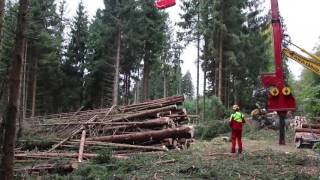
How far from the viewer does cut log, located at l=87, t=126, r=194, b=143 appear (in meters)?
15.2

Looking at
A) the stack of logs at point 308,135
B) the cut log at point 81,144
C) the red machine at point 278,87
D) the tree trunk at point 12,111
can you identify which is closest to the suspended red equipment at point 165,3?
the red machine at point 278,87

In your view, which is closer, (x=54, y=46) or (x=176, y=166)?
(x=176, y=166)

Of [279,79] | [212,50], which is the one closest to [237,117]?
[279,79]

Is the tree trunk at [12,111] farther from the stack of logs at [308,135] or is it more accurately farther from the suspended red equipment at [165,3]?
the stack of logs at [308,135]

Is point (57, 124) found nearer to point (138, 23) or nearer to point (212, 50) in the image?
point (212, 50)

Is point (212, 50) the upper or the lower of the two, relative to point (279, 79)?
upper

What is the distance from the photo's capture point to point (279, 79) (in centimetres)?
1733

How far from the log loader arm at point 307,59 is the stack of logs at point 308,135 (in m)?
3.05

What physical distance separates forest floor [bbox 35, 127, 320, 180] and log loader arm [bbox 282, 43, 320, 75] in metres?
4.74

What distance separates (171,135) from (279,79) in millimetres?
5263

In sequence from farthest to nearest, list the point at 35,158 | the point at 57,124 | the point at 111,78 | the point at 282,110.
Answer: the point at 111,78
the point at 57,124
the point at 282,110
the point at 35,158

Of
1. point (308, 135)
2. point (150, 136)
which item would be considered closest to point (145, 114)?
point (150, 136)

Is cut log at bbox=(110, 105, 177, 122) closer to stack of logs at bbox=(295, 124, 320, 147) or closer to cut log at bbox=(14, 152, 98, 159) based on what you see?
cut log at bbox=(14, 152, 98, 159)

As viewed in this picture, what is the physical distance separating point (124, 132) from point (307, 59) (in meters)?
8.10
